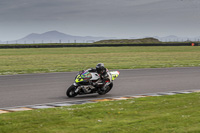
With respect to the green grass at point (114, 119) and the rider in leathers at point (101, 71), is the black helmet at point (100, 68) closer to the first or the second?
the rider in leathers at point (101, 71)

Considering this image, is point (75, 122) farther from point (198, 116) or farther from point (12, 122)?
point (198, 116)

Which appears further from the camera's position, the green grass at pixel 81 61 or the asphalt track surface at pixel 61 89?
the green grass at pixel 81 61

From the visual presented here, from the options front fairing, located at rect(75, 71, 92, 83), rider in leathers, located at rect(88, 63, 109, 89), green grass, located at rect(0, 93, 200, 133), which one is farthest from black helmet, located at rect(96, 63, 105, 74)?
green grass, located at rect(0, 93, 200, 133)

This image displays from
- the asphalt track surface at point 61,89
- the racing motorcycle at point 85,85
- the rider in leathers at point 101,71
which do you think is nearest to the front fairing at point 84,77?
the racing motorcycle at point 85,85

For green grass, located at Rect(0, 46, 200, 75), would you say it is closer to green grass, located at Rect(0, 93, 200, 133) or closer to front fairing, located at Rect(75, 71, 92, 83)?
front fairing, located at Rect(75, 71, 92, 83)

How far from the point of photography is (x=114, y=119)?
8703 mm

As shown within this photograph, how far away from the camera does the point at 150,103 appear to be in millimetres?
11250

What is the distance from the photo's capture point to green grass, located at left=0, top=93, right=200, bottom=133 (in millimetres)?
7582

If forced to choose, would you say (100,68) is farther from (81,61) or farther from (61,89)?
(81,61)

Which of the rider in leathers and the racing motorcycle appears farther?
the rider in leathers

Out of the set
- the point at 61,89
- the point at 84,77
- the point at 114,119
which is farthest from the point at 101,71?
the point at 114,119

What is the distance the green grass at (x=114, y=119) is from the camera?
7582mm

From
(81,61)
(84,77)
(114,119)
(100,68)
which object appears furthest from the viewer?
(81,61)

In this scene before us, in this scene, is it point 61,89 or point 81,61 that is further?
point 81,61
